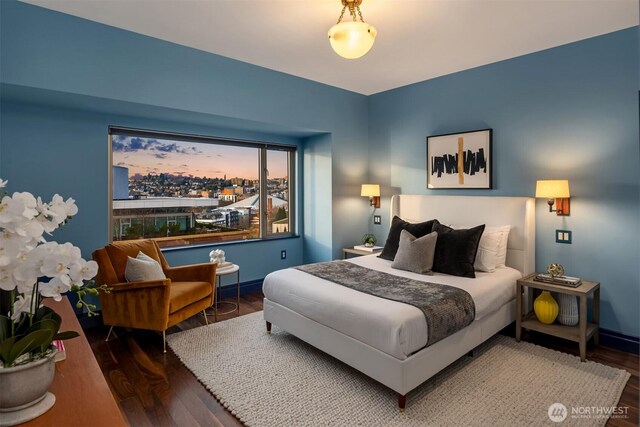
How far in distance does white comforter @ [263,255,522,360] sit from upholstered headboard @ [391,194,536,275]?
0.23 m

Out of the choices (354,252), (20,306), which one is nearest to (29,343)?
(20,306)

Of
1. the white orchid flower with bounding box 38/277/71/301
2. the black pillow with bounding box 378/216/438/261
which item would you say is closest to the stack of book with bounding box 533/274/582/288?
the black pillow with bounding box 378/216/438/261

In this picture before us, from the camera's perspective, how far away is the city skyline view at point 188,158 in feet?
12.6

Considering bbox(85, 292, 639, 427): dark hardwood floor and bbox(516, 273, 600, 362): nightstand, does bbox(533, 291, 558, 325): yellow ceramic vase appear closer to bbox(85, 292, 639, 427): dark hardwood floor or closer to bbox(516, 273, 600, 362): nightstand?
bbox(516, 273, 600, 362): nightstand

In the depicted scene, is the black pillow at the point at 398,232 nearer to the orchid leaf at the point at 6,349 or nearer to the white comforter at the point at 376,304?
the white comforter at the point at 376,304

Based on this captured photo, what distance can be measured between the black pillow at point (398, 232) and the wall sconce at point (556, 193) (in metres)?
1.00

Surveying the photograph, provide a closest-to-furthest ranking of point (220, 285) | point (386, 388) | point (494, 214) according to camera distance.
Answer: point (386, 388), point (494, 214), point (220, 285)

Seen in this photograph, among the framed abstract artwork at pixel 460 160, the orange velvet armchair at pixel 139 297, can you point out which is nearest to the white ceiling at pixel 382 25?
the framed abstract artwork at pixel 460 160

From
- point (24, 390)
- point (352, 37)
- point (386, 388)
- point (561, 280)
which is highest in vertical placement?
point (352, 37)

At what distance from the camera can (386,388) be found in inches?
94.7

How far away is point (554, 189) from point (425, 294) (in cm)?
158

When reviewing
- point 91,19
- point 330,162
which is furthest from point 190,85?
point 330,162

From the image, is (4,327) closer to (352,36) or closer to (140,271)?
(140,271)

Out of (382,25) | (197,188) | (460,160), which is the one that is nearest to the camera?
(382,25)
